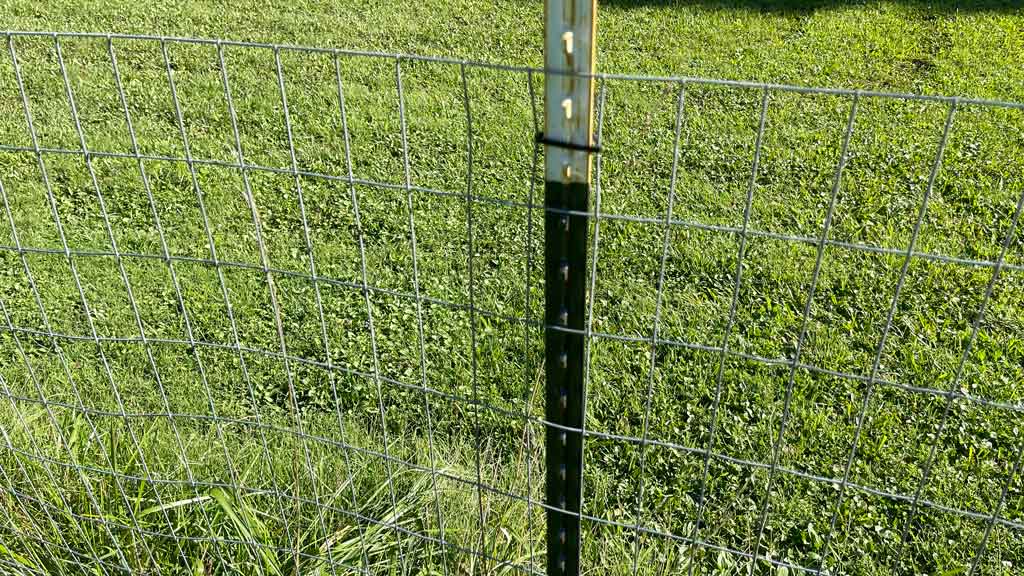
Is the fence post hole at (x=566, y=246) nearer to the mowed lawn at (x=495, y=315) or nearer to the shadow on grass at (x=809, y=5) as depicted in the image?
the mowed lawn at (x=495, y=315)

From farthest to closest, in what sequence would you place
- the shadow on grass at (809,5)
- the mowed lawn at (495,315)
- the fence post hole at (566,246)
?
1. the shadow on grass at (809,5)
2. the mowed lawn at (495,315)
3. the fence post hole at (566,246)

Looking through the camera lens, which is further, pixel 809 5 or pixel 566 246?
pixel 809 5

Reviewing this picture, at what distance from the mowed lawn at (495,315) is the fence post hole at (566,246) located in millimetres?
77

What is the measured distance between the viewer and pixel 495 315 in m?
1.61

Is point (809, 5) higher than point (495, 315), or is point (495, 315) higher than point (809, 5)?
point (495, 315)

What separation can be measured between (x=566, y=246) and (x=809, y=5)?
19.2 ft

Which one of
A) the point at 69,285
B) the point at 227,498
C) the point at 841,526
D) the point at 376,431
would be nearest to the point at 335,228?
the point at 69,285

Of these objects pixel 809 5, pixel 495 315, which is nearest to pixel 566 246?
pixel 495 315

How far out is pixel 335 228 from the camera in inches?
162

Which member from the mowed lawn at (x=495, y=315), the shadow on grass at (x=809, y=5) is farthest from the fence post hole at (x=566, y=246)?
the shadow on grass at (x=809, y=5)

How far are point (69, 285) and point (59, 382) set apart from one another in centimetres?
70

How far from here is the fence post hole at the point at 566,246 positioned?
1.36 meters

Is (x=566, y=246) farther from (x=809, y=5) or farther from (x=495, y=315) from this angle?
(x=809, y=5)

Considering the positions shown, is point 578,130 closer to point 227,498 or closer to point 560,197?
point 560,197
